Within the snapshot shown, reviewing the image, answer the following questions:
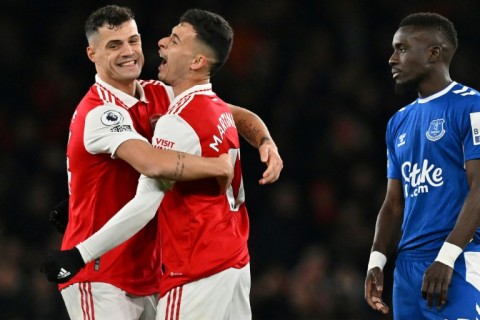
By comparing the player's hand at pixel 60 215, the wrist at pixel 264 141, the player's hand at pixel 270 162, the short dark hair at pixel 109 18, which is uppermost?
the short dark hair at pixel 109 18

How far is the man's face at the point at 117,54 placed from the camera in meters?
4.55

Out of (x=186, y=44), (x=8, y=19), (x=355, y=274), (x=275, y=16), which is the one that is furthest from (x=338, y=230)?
(x=186, y=44)

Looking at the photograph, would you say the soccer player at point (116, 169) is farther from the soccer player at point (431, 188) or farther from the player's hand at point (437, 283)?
the player's hand at point (437, 283)

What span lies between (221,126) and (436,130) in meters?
1.04

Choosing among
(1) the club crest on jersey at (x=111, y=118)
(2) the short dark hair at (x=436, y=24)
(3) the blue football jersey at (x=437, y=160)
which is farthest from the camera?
(2) the short dark hair at (x=436, y=24)

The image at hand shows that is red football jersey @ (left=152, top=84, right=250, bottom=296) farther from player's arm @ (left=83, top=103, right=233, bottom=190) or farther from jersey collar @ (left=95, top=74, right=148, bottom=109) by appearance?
jersey collar @ (left=95, top=74, right=148, bottom=109)

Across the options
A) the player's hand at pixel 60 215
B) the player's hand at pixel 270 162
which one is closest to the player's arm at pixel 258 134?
the player's hand at pixel 270 162

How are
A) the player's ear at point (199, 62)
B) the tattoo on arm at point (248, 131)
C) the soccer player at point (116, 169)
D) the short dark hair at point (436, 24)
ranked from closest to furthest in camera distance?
the soccer player at point (116, 169)
the player's ear at point (199, 62)
the short dark hair at point (436, 24)
the tattoo on arm at point (248, 131)

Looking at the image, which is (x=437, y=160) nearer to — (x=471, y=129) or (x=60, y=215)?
(x=471, y=129)

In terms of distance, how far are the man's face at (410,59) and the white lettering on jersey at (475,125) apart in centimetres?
38

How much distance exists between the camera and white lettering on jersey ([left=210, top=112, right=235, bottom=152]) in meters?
4.18

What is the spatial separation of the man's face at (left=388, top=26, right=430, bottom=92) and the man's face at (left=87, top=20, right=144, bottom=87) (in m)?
1.31

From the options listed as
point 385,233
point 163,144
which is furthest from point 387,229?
point 163,144

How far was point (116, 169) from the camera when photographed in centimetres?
434
